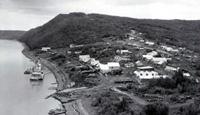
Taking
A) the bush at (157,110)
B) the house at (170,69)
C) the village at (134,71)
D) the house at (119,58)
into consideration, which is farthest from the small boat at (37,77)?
the bush at (157,110)

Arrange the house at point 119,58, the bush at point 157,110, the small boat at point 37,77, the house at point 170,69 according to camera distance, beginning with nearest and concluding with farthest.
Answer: the bush at point 157,110 → the house at point 170,69 → the small boat at point 37,77 → the house at point 119,58

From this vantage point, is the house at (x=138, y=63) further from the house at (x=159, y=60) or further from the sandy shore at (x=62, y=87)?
the sandy shore at (x=62, y=87)

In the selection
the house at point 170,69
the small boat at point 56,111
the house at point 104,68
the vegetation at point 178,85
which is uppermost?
the vegetation at point 178,85

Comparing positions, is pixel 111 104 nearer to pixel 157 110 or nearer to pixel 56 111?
pixel 157 110

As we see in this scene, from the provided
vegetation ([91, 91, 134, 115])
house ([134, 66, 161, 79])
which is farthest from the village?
vegetation ([91, 91, 134, 115])

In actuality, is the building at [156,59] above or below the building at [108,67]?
above

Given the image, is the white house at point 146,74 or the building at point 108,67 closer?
the white house at point 146,74

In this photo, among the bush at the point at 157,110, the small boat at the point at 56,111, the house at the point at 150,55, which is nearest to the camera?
the bush at the point at 157,110

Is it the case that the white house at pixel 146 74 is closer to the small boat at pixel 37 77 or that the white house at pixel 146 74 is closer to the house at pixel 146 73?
the house at pixel 146 73

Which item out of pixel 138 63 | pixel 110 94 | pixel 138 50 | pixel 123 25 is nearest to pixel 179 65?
pixel 138 63
